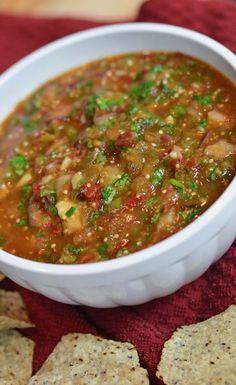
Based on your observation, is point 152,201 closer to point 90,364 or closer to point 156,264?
point 156,264

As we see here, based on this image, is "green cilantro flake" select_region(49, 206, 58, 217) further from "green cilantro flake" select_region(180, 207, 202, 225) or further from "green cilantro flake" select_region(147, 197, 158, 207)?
"green cilantro flake" select_region(180, 207, 202, 225)

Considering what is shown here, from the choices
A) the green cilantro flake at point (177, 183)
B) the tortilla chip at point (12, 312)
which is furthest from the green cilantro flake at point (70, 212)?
the tortilla chip at point (12, 312)

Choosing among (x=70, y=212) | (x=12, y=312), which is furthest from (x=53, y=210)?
(x=12, y=312)

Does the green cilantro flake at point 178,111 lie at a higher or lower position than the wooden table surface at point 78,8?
higher

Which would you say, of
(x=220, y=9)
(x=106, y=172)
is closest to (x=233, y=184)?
(x=106, y=172)

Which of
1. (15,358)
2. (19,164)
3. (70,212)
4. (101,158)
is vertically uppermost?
(101,158)

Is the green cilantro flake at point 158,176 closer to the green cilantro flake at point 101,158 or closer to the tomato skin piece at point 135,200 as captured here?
the tomato skin piece at point 135,200
